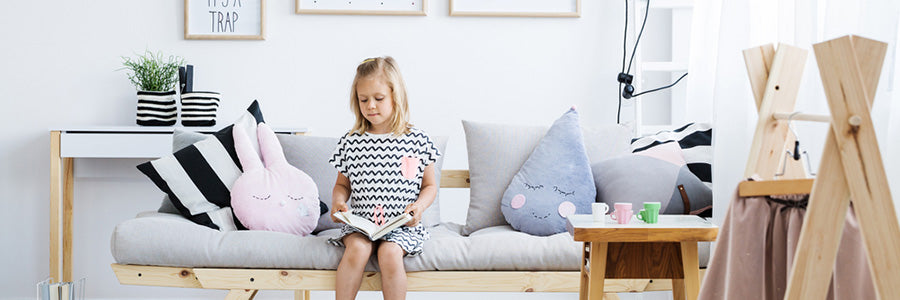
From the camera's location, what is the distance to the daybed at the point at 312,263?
1777 mm

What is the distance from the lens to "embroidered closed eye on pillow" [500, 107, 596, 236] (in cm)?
201

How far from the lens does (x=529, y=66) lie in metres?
2.73

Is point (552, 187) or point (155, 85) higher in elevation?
point (155, 85)

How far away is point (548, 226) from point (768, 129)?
89 centimetres

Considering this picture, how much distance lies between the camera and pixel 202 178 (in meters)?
2.01

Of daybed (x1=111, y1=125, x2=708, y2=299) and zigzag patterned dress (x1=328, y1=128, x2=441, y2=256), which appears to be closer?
daybed (x1=111, y1=125, x2=708, y2=299)

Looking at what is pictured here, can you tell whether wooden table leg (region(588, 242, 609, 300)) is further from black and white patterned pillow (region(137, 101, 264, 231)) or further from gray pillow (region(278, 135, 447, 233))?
black and white patterned pillow (region(137, 101, 264, 231))

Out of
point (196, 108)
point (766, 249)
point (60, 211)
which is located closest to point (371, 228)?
point (766, 249)

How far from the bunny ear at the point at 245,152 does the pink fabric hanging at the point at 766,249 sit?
1.37 meters

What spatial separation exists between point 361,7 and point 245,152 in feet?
2.88

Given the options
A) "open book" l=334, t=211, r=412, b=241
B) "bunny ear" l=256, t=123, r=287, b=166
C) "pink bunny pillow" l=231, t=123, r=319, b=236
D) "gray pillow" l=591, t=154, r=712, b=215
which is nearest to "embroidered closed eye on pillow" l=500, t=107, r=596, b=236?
"gray pillow" l=591, t=154, r=712, b=215

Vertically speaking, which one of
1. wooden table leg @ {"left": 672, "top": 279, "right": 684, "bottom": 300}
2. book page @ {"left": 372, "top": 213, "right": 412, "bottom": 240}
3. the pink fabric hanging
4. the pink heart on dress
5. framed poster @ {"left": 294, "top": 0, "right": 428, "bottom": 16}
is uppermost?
framed poster @ {"left": 294, "top": 0, "right": 428, "bottom": 16}

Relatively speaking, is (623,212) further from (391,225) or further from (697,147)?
(697,147)

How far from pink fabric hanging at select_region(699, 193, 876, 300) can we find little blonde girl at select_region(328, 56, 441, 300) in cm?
86
